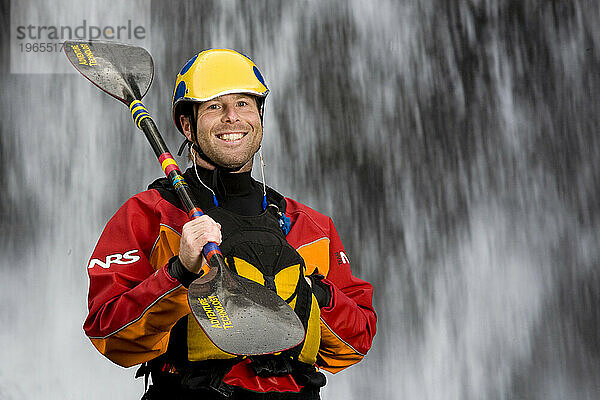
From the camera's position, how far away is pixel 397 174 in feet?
17.8

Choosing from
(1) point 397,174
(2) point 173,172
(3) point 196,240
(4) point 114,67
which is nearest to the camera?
(3) point 196,240

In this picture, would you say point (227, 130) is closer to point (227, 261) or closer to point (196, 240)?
point (227, 261)

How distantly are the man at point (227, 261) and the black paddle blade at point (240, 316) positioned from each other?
5cm

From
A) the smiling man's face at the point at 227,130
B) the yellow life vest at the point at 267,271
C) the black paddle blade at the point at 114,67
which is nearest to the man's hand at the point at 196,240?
the yellow life vest at the point at 267,271

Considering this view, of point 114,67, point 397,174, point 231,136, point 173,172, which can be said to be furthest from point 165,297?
point 397,174

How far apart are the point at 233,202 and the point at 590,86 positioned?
382cm

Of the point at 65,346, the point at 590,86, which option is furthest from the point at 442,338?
the point at 65,346

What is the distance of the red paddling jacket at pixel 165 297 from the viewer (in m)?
1.79

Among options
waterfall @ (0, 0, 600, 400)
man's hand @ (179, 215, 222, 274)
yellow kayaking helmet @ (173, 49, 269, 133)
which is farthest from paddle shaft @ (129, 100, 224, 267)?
waterfall @ (0, 0, 600, 400)

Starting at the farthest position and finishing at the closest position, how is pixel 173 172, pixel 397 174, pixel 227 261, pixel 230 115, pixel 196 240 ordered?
pixel 397 174
pixel 230 115
pixel 173 172
pixel 227 261
pixel 196 240

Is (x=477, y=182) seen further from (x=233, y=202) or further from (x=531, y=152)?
(x=233, y=202)

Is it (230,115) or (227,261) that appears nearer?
(227,261)

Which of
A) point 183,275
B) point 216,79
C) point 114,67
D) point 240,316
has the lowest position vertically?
point 240,316

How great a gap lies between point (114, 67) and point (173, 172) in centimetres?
58
